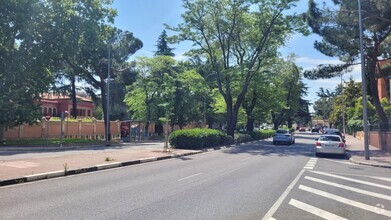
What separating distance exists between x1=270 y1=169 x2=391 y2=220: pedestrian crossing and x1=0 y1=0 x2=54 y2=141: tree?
25.9 metres

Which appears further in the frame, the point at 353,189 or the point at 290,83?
the point at 290,83

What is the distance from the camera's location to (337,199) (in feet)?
31.9

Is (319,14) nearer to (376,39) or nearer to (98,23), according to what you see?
(376,39)

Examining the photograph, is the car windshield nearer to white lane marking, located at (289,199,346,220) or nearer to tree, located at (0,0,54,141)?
white lane marking, located at (289,199,346,220)

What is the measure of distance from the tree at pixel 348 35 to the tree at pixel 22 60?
937 inches

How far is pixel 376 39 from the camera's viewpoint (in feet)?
98.6

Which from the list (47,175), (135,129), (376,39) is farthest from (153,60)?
(47,175)

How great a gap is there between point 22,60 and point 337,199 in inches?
1226

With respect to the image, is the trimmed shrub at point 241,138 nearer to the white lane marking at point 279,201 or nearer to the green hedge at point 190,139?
the green hedge at point 190,139

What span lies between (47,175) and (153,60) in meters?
43.5

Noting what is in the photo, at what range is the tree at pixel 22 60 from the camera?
1253 inches

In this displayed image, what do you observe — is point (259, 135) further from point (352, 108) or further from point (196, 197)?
point (196, 197)

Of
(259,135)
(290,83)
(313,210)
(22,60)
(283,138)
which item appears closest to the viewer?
(313,210)

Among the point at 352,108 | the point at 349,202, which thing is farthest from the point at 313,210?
the point at 352,108
